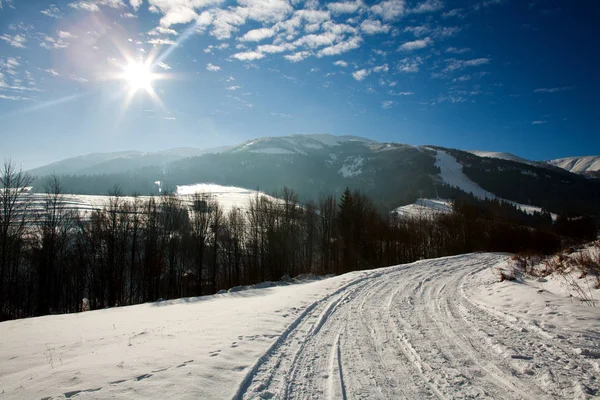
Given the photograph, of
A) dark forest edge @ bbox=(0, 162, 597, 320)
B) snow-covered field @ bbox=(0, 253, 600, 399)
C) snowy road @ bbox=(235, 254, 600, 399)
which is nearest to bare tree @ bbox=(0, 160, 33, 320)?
dark forest edge @ bbox=(0, 162, 597, 320)

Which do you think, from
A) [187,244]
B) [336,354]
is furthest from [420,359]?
[187,244]

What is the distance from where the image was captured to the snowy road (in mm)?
4145

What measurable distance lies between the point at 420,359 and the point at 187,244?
A: 122ft

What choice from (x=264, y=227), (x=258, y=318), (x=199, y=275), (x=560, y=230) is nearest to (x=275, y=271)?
(x=264, y=227)

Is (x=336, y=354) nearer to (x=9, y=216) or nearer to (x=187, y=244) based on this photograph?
(x=9, y=216)

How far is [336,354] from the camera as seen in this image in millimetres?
5633

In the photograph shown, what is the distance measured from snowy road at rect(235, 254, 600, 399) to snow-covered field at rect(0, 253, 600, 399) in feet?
0.08

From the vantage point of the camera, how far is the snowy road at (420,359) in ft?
13.6

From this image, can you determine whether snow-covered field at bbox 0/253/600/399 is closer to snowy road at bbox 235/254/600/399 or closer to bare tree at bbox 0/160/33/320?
snowy road at bbox 235/254/600/399

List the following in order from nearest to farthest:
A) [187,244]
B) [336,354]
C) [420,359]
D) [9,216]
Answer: [420,359] < [336,354] < [9,216] < [187,244]

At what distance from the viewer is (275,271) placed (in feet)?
121

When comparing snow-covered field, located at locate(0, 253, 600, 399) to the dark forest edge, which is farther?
the dark forest edge

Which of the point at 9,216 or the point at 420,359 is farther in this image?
the point at 9,216

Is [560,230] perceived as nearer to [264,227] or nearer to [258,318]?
[264,227]
